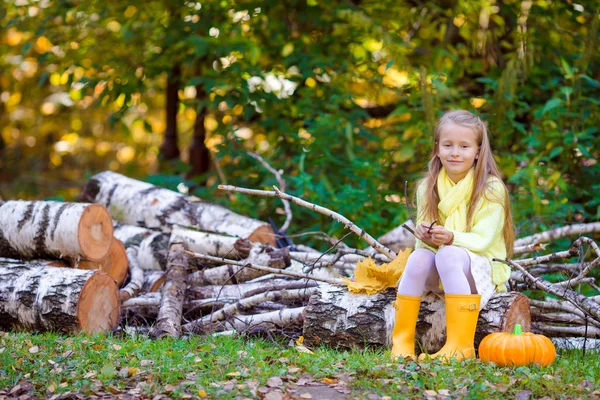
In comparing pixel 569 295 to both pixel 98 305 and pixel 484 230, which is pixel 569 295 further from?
pixel 98 305

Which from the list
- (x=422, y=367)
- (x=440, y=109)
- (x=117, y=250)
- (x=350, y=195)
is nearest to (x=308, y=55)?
(x=440, y=109)

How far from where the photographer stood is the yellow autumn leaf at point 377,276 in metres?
4.17

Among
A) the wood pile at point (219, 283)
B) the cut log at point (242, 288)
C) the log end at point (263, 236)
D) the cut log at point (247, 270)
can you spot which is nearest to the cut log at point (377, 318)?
the wood pile at point (219, 283)

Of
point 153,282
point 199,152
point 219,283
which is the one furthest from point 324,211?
point 199,152

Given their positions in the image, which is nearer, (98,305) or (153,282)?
(98,305)

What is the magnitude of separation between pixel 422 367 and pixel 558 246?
2.97 meters

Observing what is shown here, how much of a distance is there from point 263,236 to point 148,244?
0.98 m

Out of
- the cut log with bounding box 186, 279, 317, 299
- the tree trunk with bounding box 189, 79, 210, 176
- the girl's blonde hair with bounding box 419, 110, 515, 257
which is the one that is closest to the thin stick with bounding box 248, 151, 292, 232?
the cut log with bounding box 186, 279, 317, 299

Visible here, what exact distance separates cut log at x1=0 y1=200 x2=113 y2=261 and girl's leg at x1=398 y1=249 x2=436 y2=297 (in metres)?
2.40

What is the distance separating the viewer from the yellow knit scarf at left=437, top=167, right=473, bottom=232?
3.95 meters

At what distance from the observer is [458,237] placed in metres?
3.81

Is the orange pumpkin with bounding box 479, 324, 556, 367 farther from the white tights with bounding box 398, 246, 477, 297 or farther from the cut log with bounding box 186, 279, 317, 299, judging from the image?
the cut log with bounding box 186, 279, 317, 299

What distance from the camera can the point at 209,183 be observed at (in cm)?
939

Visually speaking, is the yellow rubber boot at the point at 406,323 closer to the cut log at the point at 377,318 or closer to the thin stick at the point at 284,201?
the cut log at the point at 377,318
